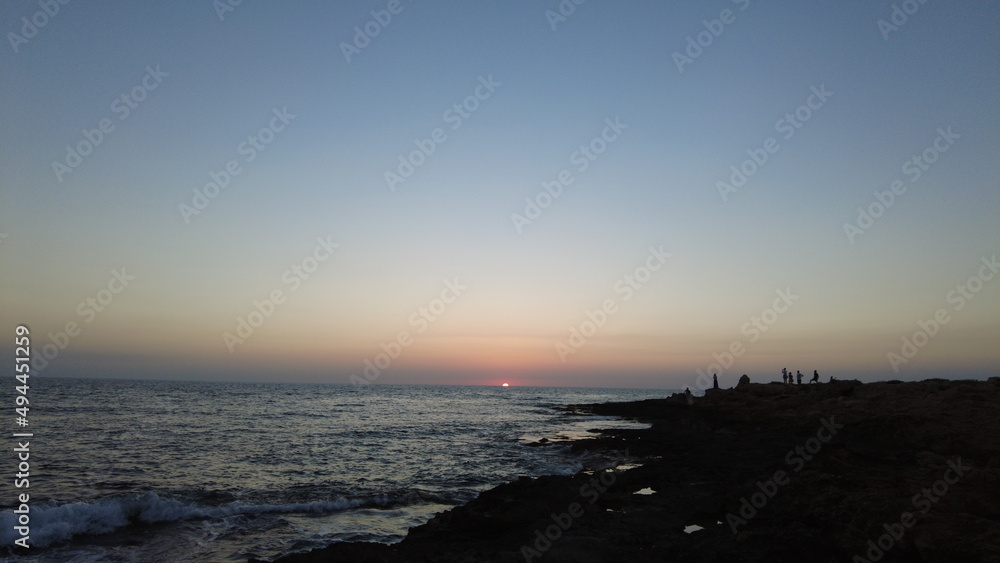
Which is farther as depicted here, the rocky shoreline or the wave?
the wave

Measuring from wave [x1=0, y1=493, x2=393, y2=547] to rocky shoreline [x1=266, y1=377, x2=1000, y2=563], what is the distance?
235 inches

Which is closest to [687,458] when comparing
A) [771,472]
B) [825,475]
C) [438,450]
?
[771,472]

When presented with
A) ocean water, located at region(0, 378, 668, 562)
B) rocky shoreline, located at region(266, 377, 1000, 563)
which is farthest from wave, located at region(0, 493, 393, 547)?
rocky shoreline, located at region(266, 377, 1000, 563)

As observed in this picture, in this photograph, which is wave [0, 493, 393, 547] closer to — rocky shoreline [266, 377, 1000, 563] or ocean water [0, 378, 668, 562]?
ocean water [0, 378, 668, 562]

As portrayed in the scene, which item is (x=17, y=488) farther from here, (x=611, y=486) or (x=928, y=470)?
(x=928, y=470)

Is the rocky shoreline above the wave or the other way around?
above

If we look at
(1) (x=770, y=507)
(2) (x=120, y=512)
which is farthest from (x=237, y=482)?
(1) (x=770, y=507)

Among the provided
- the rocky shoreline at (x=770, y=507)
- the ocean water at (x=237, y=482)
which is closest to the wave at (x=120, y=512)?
the ocean water at (x=237, y=482)

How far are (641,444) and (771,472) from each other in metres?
15.1

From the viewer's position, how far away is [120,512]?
650 inches

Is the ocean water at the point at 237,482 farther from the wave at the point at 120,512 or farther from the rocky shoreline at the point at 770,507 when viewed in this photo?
the rocky shoreline at the point at 770,507

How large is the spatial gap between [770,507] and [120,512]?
1902 cm

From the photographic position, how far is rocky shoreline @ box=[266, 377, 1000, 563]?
32.3ft

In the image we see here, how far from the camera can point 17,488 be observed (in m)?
19.8
